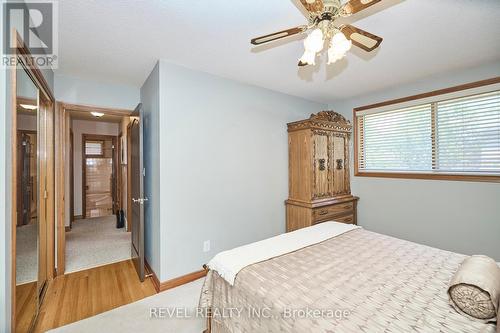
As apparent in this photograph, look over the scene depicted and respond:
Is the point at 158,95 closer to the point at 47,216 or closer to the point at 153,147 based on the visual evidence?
the point at 153,147

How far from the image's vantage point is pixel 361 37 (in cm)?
145

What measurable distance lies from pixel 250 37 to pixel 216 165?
4.80 feet

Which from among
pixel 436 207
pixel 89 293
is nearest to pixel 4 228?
pixel 89 293

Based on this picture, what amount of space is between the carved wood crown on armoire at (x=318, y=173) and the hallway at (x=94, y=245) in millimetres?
2726

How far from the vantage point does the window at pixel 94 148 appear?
232 inches

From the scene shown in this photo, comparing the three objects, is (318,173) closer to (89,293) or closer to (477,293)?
(477,293)

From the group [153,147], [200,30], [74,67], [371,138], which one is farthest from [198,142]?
[371,138]

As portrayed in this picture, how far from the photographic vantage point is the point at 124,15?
64.6 inches

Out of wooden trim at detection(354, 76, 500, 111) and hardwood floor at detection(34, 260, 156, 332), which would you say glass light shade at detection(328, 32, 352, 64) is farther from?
hardwood floor at detection(34, 260, 156, 332)

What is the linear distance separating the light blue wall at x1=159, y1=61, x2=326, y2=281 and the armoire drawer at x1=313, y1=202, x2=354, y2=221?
1.79 ft

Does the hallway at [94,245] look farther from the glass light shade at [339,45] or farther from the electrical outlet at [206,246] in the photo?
the glass light shade at [339,45]

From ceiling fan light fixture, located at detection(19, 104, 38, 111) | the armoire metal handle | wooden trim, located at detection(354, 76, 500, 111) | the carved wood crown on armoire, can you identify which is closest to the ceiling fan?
ceiling fan light fixture, located at detection(19, 104, 38, 111)

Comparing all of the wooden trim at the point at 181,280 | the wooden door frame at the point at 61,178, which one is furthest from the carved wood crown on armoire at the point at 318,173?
the wooden door frame at the point at 61,178

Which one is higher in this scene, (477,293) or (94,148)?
(94,148)
